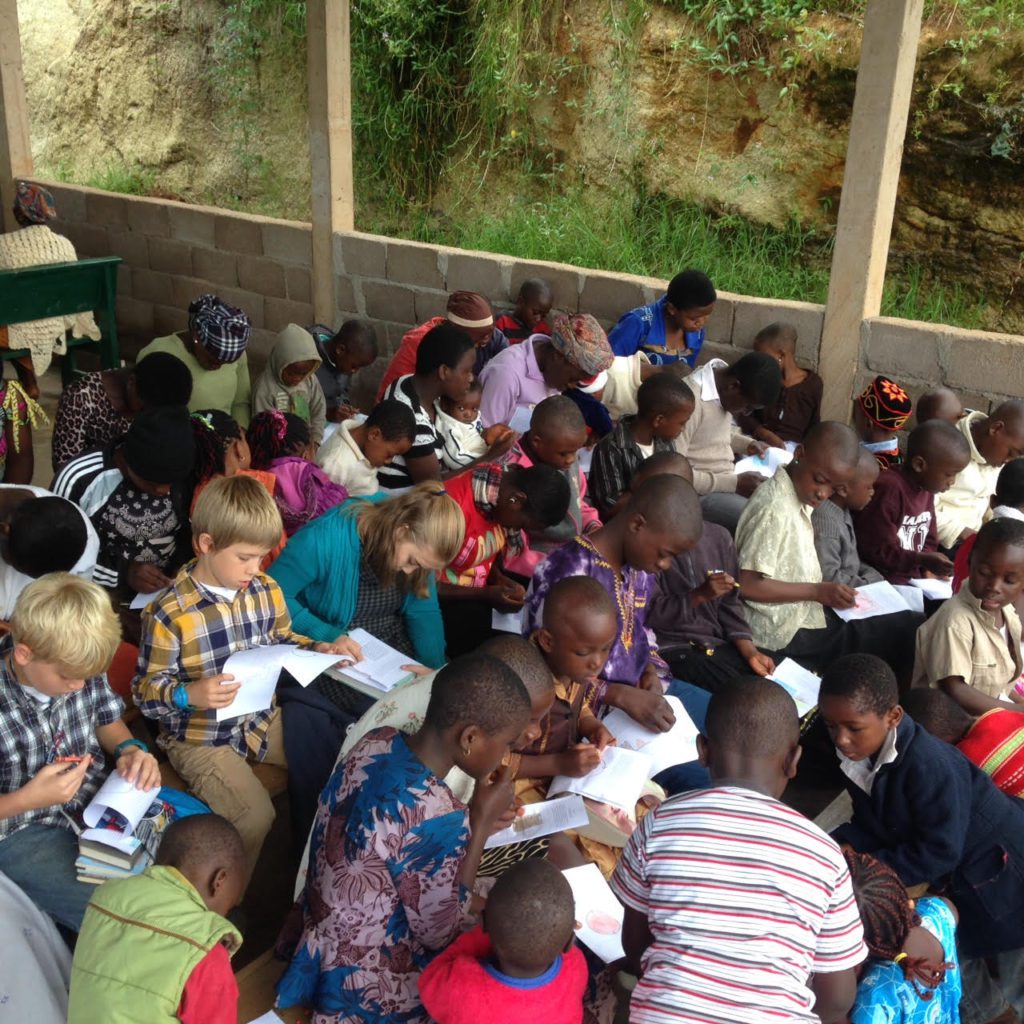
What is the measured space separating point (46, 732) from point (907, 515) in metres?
3.48

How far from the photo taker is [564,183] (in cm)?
918

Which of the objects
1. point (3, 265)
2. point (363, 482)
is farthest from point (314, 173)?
point (363, 482)

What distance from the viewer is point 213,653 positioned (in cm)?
319

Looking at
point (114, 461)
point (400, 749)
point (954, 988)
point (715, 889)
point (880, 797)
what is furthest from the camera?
point (114, 461)

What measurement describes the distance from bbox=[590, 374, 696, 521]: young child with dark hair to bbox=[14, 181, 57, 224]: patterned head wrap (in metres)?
4.59

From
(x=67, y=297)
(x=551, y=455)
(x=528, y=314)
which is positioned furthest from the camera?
(x=67, y=297)

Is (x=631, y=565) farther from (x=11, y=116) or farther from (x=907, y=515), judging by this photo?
(x=11, y=116)

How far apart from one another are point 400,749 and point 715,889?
2.40 feet

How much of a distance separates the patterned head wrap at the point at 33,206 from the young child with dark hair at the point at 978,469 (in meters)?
5.81

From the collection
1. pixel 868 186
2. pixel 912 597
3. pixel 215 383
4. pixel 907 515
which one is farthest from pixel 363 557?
pixel 868 186

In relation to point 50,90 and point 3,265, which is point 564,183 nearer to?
point 3,265

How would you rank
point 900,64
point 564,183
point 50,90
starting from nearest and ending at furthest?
1. point 900,64
2. point 564,183
3. point 50,90

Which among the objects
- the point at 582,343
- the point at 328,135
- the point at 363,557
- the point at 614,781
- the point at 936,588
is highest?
the point at 328,135

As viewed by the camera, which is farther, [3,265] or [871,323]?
[3,265]
